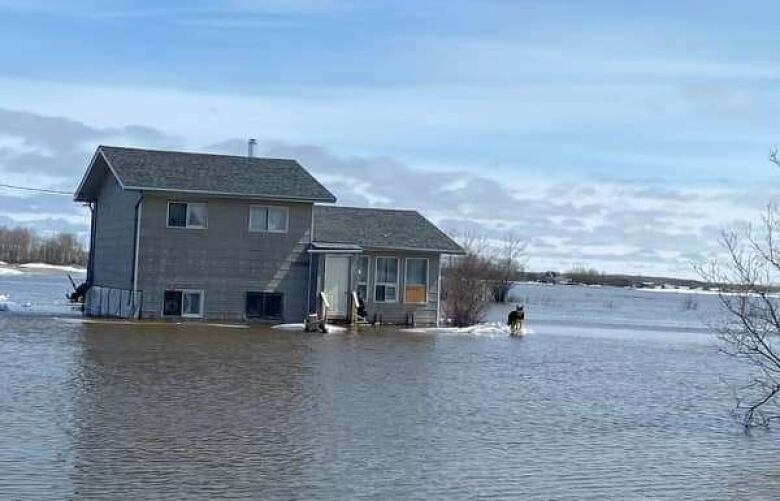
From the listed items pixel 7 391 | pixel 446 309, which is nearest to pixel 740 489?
pixel 7 391

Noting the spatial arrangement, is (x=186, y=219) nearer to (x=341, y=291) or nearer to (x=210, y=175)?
(x=210, y=175)

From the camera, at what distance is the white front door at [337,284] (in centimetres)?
3825

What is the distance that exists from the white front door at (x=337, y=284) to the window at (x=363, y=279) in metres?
1.38

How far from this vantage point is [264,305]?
3769 centimetres

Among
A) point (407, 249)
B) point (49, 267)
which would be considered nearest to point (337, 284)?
point (407, 249)

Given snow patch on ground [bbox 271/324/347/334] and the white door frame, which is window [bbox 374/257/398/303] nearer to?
the white door frame

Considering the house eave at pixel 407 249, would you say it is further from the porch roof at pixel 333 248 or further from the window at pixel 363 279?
the porch roof at pixel 333 248

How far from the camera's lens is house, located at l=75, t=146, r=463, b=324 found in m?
36.5

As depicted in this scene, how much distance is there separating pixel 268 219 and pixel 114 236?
17.8 feet

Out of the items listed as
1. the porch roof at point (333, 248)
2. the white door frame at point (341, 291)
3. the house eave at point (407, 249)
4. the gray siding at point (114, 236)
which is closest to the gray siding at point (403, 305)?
the house eave at point (407, 249)

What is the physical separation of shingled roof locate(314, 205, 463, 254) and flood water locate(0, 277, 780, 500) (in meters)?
10.8

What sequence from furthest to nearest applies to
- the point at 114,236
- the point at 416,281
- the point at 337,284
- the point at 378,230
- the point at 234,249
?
1. the point at 378,230
2. the point at 416,281
3. the point at 114,236
4. the point at 337,284
5. the point at 234,249

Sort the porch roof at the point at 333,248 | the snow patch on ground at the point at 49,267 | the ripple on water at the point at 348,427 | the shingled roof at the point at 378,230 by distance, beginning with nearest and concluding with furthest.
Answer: the ripple on water at the point at 348,427
the porch roof at the point at 333,248
the shingled roof at the point at 378,230
the snow patch on ground at the point at 49,267

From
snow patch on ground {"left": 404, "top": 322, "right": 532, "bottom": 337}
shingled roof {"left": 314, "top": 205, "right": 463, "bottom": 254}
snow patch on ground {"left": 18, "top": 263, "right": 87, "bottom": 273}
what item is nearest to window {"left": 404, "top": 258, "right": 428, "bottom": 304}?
shingled roof {"left": 314, "top": 205, "right": 463, "bottom": 254}
